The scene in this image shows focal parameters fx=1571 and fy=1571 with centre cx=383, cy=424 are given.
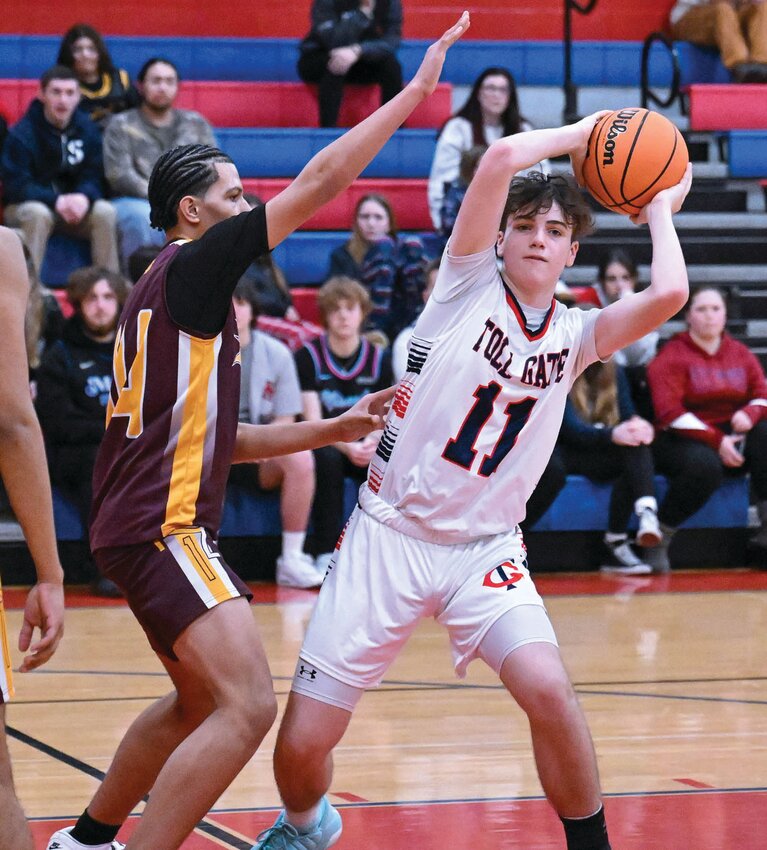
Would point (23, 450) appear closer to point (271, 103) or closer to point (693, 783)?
point (693, 783)

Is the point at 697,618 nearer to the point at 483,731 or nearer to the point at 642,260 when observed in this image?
the point at 483,731

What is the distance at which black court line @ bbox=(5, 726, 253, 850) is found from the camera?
4.12 meters

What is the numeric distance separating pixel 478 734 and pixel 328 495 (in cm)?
330

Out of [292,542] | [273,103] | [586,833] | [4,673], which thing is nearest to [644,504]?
[292,542]

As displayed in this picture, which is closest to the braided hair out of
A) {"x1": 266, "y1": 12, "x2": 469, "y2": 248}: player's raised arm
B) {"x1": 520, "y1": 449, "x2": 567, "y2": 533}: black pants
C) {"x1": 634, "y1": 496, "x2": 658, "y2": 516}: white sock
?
{"x1": 266, "y1": 12, "x2": 469, "y2": 248}: player's raised arm

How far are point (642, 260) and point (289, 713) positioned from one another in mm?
8213

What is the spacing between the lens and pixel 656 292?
3793mm

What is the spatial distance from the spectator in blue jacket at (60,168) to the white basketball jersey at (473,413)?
603 centimetres

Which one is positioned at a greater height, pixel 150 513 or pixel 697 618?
pixel 150 513

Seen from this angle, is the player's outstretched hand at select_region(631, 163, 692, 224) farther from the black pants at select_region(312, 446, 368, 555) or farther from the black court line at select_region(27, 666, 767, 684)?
the black pants at select_region(312, 446, 368, 555)

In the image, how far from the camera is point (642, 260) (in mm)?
11484

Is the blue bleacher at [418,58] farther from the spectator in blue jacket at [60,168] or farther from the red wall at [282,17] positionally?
the spectator in blue jacket at [60,168]

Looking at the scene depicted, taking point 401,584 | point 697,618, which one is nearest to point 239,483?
point 697,618

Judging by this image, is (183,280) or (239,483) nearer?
(183,280)
